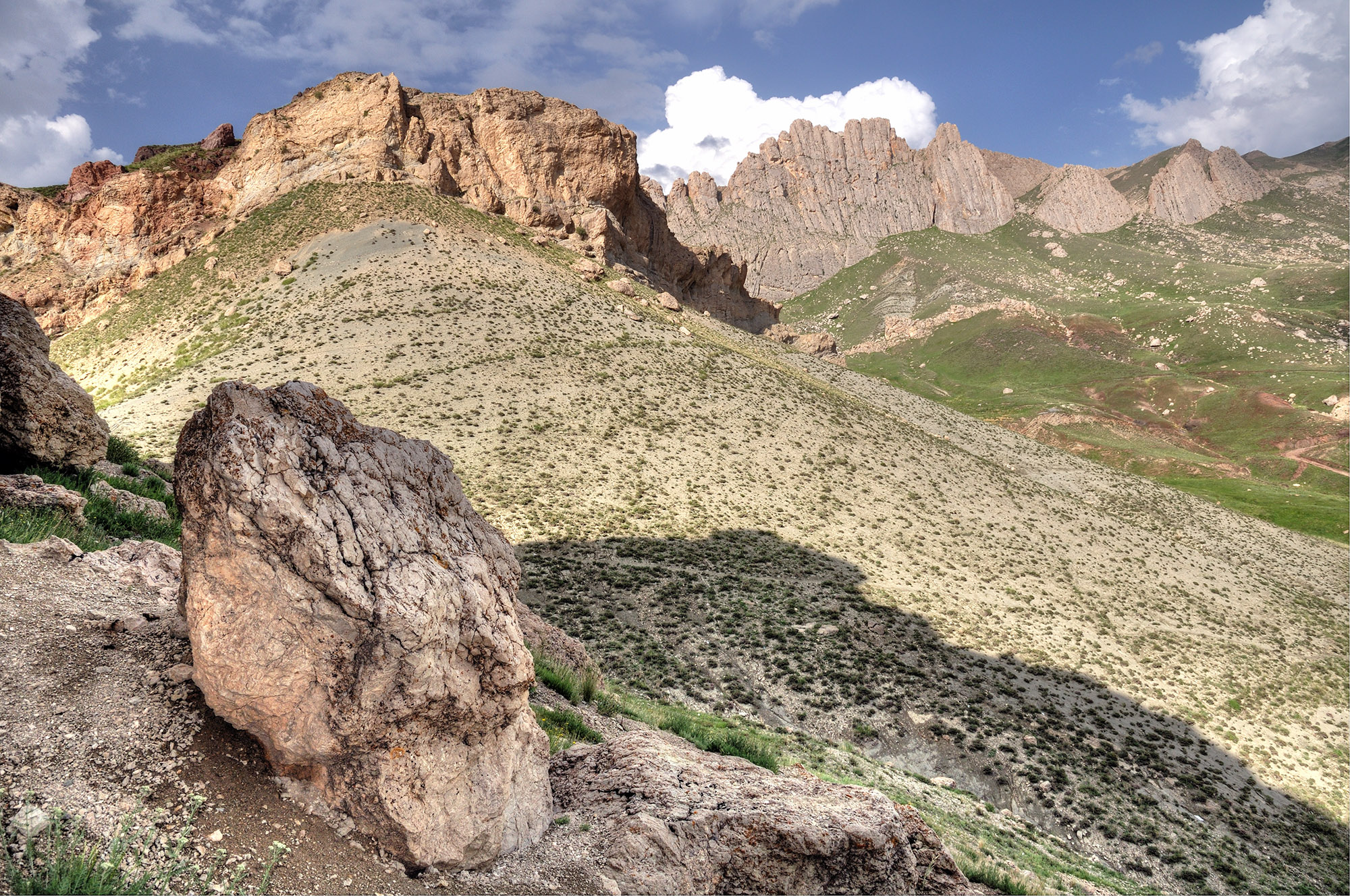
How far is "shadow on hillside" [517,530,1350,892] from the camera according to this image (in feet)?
50.0

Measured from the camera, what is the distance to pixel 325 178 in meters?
55.2

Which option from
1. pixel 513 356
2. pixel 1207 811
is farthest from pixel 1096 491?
pixel 513 356

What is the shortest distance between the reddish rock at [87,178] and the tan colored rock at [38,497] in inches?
2694

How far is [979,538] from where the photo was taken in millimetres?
34000

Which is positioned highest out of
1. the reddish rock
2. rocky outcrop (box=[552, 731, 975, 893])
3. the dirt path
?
the reddish rock

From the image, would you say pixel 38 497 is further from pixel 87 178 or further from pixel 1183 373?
pixel 1183 373

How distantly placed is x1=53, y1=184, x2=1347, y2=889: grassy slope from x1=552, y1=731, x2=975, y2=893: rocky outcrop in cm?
568

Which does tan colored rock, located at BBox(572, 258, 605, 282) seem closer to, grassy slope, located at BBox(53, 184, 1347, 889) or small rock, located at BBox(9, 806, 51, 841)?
grassy slope, located at BBox(53, 184, 1347, 889)

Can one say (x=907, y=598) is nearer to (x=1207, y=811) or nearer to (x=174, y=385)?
(x=1207, y=811)

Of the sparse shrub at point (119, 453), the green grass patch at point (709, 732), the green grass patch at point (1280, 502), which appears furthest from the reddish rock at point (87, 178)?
the green grass patch at point (1280, 502)

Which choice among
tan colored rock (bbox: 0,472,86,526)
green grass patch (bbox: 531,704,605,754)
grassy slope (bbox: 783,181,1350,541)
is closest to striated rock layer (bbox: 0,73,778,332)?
tan colored rock (bbox: 0,472,86,526)

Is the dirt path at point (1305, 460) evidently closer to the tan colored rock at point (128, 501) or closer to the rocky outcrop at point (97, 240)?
the tan colored rock at point (128, 501)

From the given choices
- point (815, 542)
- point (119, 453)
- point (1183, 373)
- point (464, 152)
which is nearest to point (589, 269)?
point (464, 152)

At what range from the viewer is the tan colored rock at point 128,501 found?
10.3 meters
